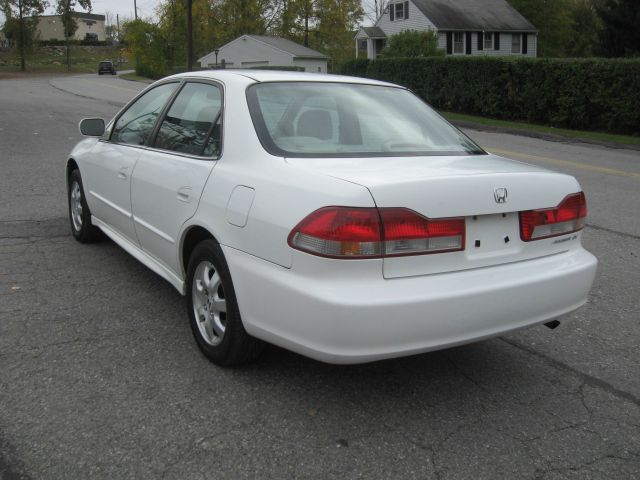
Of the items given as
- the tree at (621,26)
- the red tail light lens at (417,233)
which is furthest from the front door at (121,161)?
the tree at (621,26)

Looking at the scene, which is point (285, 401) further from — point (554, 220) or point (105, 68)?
point (105, 68)

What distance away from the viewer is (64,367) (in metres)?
3.56

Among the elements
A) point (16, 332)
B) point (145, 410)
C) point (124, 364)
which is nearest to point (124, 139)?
point (16, 332)

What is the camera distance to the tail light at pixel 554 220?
326 cm

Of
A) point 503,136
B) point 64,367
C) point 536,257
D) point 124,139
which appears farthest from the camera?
point 503,136

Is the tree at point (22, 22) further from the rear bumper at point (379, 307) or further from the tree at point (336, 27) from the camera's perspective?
the rear bumper at point (379, 307)

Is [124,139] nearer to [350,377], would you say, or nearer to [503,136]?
[350,377]

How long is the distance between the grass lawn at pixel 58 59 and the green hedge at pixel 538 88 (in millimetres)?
57609

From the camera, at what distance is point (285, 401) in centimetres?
324

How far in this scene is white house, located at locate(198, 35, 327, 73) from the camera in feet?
188

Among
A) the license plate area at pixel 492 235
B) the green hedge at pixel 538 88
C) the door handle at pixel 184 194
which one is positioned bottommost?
the license plate area at pixel 492 235

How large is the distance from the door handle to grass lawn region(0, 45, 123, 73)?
73307 mm

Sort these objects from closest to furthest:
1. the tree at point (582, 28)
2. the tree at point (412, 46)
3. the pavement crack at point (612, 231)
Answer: the pavement crack at point (612, 231)
the tree at point (412, 46)
the tree at point (582, 28)

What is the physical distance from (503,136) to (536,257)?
52.1 feet
